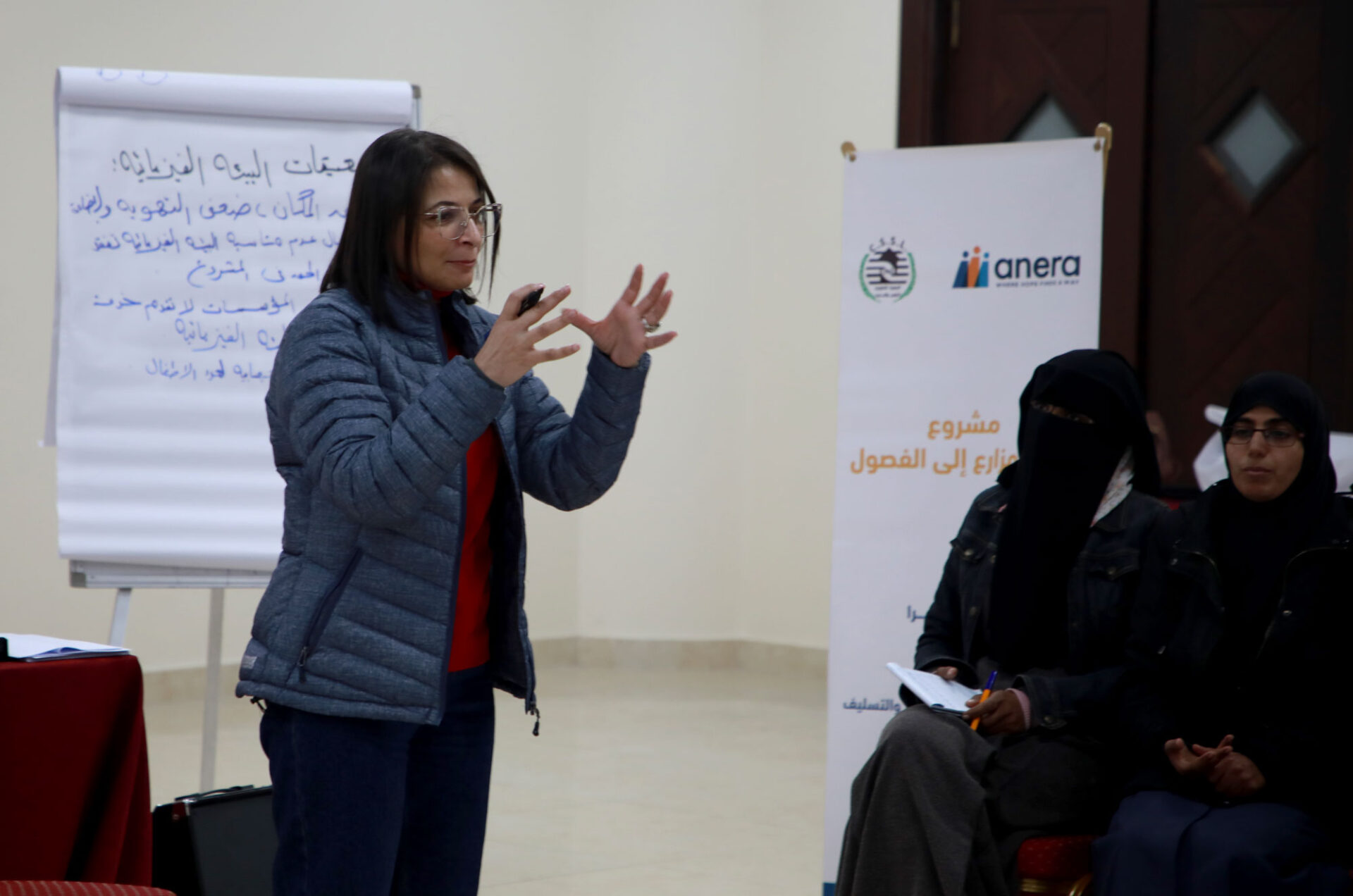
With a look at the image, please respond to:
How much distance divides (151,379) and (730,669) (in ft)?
12.9

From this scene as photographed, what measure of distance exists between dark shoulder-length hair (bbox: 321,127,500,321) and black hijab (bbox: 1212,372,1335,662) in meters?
1.64

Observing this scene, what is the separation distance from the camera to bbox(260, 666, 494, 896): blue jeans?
170cm

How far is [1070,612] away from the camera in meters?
2.67

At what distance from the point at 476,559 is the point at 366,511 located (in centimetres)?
23

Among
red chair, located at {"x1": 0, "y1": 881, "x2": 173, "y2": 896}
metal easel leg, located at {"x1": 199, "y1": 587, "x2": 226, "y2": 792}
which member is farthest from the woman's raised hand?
metal easel leg, located at {"x1": 199, "y1": 587, "x2": 226, "y2": 792}

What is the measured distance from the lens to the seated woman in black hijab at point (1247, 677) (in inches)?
89.7

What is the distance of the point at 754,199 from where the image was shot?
6723mm

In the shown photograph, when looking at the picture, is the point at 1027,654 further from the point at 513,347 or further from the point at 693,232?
the point at 693,232

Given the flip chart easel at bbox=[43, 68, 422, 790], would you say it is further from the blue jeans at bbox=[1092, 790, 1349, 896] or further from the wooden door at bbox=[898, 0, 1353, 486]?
the wooden door at bbox=[898, 0, 1353, 486]

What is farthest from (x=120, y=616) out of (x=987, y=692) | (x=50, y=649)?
(x=987, y=692)

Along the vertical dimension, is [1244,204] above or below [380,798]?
above

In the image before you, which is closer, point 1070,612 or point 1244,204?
point 1070,612

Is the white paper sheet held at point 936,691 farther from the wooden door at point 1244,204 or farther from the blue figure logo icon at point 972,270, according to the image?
the wooden door at point 1244,204

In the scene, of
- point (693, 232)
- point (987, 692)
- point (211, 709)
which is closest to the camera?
point (987, 692)
